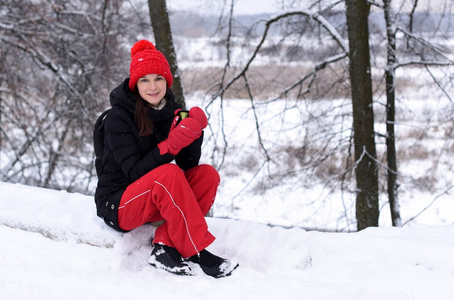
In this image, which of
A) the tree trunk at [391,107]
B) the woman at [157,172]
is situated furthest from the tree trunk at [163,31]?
the tree trunk at [391,107]

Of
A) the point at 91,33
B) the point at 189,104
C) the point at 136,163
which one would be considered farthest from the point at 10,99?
the point at 136,163

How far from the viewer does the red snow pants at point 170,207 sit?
2.32 m

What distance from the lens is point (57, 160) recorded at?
8.81 metres

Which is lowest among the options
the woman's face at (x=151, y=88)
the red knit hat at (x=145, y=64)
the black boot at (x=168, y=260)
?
the black boot at (x=168, y=260)

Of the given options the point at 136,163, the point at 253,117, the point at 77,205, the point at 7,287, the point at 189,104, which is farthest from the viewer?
the point at 189,104

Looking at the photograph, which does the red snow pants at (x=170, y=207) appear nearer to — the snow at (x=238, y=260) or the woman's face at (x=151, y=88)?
the snow at (x=238, y=260)

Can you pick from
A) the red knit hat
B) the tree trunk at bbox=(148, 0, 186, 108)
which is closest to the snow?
the red knit hat

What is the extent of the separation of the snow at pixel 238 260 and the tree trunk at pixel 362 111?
2306 mm

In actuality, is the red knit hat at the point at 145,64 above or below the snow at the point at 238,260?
above

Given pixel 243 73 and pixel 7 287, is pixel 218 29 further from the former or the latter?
pixel 7 287

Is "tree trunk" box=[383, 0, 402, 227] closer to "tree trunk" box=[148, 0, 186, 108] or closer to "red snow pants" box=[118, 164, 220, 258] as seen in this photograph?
"tree trunk" box=[148, 0, 186, 108]

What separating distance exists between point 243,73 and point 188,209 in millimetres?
3801

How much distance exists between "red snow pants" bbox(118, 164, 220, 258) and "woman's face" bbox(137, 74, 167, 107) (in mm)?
452

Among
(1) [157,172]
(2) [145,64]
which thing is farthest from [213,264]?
(2) [145,64]
